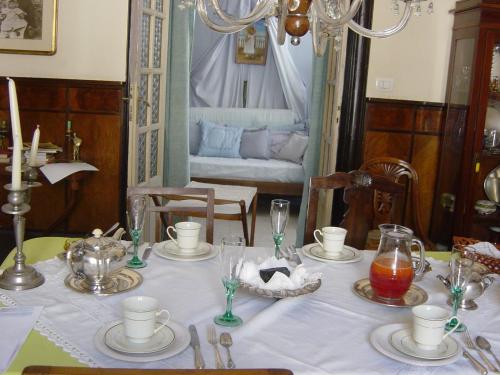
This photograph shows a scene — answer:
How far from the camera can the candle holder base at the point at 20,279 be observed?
168 centimetres

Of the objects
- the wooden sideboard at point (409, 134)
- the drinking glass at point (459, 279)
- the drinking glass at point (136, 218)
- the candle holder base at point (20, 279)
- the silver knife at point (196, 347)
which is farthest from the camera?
the wooden sideboard at point (409, 134)

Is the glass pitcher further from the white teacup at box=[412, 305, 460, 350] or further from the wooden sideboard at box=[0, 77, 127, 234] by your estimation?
the wooden sideboard at box=[0, 77, 127, 234]

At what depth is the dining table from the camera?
1316 mm

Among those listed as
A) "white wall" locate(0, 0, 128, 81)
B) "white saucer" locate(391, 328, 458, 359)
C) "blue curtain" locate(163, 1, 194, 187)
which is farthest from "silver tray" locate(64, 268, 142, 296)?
"blue curtain" locate(163, 1, 194, 187)

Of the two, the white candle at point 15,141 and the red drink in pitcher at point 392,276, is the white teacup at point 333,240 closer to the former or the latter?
the red drink in pitcher at point 392,276

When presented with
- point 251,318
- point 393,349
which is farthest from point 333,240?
point 393,349

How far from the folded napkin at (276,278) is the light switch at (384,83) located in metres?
2.66

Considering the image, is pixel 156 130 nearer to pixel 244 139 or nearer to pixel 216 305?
pixel 244 139

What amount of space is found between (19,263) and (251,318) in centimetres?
65

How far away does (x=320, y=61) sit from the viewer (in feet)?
15.2

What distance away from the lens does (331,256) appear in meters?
2.08

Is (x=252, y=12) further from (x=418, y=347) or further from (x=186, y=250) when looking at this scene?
(x=418, y=347)

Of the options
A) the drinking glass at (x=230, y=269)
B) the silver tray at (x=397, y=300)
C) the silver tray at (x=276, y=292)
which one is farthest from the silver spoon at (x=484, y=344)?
the drinking glass at (x=230, y=269)

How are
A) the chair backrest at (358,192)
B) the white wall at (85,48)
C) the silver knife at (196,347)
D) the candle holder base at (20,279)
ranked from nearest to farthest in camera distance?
the silver knife at (196,347) < the candle holder base at (20,279) < the chair backrest at (358,192) < the white wall at (85,48)
